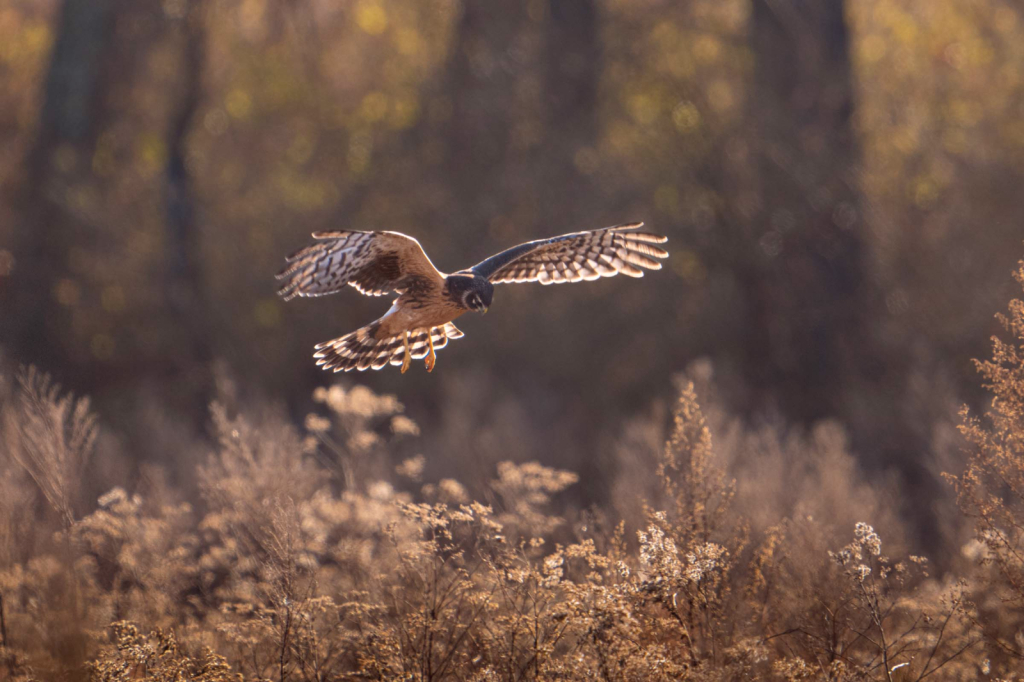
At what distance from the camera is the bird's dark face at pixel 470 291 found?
25.0ft

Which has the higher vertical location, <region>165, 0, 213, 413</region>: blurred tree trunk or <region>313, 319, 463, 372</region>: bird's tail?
<region>165, 0, 213, 413</region>: blurred tree trunk

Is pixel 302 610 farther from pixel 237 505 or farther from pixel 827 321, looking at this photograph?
pixel 827 321

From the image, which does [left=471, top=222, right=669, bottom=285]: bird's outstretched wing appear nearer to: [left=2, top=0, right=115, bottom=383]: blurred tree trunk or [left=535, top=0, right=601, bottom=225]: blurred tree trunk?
[left=535, top=0, right=601, bottom=225]: blurred tree trunk

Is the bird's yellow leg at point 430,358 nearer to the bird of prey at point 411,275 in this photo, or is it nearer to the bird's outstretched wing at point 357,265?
the bird of prey at point 411,275

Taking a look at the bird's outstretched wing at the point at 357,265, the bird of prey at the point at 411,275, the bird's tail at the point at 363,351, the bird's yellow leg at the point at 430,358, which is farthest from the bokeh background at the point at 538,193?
the bird's outstretched wing at the point at 357,265

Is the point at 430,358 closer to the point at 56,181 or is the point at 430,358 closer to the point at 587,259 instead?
the point at 587,259

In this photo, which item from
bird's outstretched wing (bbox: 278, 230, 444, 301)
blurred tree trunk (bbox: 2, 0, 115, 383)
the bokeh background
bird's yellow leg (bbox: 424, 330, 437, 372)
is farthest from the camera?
blurred tree trunk (bbox: 2, 0, 115, 383)

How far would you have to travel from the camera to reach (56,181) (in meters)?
23.8

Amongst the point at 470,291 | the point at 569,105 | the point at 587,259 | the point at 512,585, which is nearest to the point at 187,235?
the point at 569,105

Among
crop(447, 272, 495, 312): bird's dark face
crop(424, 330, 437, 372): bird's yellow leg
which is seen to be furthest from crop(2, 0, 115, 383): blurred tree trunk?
crop(447, 272, 495, 312): bird's dark face

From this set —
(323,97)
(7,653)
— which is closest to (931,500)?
(7,653)

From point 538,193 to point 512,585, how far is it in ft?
54.2

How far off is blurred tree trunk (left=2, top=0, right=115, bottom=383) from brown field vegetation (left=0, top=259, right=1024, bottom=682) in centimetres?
1353

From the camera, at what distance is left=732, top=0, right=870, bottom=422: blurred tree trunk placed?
20.1 metres
